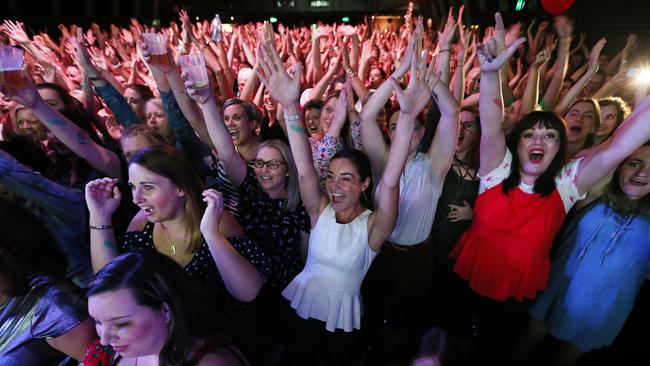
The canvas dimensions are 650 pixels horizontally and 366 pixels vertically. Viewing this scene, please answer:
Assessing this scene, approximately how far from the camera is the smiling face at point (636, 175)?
156cm

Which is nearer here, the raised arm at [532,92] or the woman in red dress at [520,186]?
the woman in red dress at [520,186]

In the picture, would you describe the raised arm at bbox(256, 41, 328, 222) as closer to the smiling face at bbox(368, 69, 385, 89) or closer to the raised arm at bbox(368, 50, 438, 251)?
the raised arm at bbox(368, 50, 438, 251)

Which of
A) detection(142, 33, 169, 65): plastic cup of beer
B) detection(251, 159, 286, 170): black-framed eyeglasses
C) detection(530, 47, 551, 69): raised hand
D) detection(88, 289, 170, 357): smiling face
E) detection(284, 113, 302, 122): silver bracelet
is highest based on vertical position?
detection(530, 47, 551, 69): raised hand

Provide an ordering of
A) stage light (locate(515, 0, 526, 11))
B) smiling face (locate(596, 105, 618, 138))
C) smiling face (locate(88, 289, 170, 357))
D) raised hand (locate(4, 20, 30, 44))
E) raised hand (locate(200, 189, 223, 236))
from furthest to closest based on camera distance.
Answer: stage light (locate(515, 0, 526, 11))
raised hand (locate(4, 20, 30, 44))
smiling face (locate(596, 105, 618, 138))
raised hand (locate(200, 189, 223, 236))
smiling face (locate(88, 289, 170, 357))

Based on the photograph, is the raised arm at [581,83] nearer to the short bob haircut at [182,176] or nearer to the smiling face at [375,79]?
the smiling face at [375,79]

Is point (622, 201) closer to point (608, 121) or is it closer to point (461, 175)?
point (461, 175)

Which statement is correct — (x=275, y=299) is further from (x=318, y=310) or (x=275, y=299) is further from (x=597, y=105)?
(x=597, y=105)

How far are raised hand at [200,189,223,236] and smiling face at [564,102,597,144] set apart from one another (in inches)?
88.8

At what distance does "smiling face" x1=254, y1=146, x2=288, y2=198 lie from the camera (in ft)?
6.04

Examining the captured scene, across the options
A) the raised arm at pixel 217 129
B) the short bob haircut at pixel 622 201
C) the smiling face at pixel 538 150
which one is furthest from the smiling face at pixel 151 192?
the short bob haircut at pixel 622 201

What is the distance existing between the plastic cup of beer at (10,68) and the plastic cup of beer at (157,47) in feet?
1.72

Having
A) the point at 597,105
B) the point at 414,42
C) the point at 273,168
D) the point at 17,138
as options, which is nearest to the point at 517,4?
the point at 597,105

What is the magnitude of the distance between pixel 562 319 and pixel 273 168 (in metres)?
1.52

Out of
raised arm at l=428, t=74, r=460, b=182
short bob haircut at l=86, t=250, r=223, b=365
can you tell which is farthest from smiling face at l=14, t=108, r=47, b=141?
raised arm at l=428, t=74, r=460, b=182
